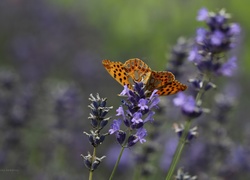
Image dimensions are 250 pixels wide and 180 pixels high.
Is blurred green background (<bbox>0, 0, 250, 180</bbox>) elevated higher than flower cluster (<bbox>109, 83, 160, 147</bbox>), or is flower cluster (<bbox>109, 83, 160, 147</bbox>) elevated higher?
blurred green background (<bbox>0, 0, 250, 180</bbox>)

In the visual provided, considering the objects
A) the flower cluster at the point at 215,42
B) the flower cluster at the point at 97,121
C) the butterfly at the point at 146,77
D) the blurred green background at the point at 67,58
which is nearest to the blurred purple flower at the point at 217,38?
the flower cluster at the point at 215,42

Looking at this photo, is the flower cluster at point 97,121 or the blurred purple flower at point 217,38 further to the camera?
the blurred purple flower at point 217,38

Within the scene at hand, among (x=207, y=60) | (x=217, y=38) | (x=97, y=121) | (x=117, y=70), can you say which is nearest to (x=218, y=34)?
(x=217, y=38)

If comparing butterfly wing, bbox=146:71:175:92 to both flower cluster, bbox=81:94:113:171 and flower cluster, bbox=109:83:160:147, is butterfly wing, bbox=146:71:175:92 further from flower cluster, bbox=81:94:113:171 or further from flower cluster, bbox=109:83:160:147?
flower cluster, bbox=81:94:113:171

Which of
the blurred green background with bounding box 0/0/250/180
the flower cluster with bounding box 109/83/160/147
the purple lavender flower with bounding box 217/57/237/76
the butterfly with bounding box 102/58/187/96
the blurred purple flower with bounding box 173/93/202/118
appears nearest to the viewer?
the flower cluster with bounding box 109/83/160/147

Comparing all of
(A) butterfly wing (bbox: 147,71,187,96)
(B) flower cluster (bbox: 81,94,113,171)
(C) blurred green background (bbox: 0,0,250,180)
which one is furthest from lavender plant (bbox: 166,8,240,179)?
(C) blurred green background (bbox: 0,0,250,180)

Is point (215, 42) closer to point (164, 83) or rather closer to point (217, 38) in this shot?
point (217, 38)

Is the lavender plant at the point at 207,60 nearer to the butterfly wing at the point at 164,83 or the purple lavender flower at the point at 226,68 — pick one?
the purple lavender flower at the point at 226,68
